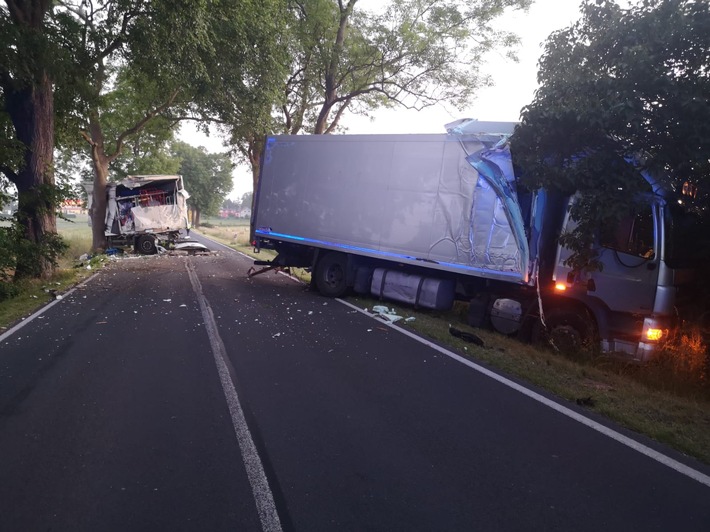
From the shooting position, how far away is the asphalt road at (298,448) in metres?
3.41

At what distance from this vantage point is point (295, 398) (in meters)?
5.51

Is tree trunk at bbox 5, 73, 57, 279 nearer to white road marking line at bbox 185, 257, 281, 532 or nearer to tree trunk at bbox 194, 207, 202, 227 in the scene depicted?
white road marking line at bbox 185, 257, 281, 532

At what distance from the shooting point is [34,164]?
13148 millimetres

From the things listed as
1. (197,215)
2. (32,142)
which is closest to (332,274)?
(32,142)

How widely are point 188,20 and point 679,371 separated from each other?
1118 cm

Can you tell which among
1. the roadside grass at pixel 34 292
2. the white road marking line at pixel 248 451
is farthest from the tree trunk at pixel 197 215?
the white road marking line at pixel 248 451

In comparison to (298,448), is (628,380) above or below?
above

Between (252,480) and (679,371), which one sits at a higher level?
(679,371)

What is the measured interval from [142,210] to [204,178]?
45.6 metres

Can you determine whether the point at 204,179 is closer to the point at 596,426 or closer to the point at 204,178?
the point at 204,178

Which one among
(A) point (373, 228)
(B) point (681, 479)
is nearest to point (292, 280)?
→ (A) point (373, 228)

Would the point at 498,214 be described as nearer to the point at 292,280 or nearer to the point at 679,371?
the point at 679,371

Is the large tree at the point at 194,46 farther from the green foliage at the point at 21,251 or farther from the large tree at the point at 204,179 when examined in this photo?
the large tree at the point at 204,179

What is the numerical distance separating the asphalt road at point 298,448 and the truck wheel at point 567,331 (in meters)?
1.92
